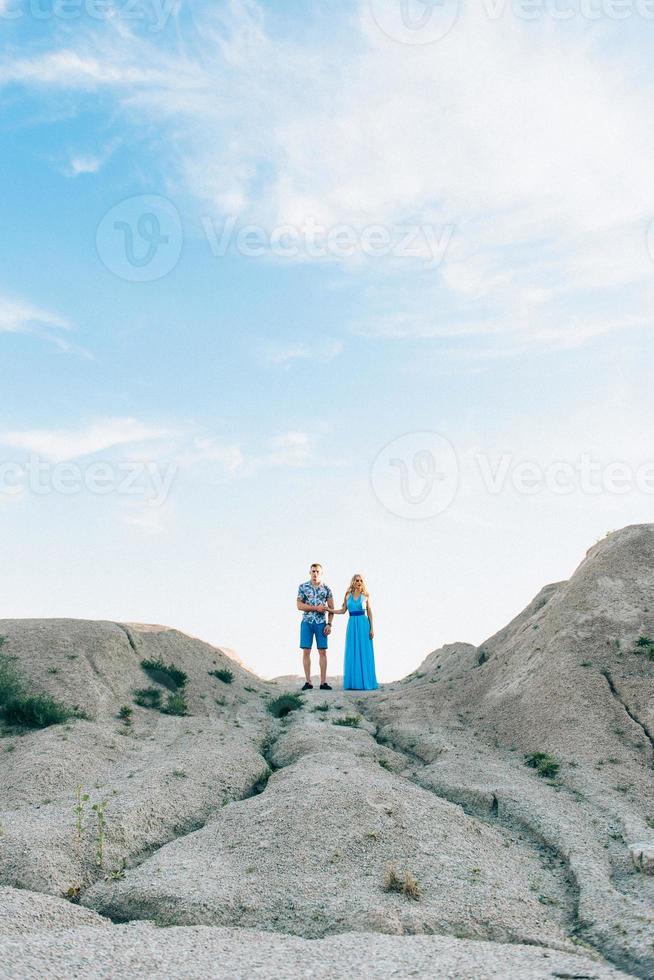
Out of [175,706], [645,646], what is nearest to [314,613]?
[175,706]

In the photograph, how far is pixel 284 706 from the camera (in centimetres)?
1585

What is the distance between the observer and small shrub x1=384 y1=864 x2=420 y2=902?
22.1 feet

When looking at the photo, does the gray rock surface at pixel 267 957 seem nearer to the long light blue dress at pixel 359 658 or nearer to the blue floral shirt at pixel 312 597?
the blue floral shirt at pixel 312 597

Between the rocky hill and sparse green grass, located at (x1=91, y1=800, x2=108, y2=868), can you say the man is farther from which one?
sparse green grass, located at (x1=91, y1=800, x2=108, y2=868)

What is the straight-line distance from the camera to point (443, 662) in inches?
782

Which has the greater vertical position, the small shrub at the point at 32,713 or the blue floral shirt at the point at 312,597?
the blue floral shirt at the point at 312,597

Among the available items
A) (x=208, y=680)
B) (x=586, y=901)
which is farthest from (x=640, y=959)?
(x=208, y=680)

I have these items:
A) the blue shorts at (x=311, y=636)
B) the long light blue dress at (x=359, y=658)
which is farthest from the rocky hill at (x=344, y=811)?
the long light blue dress at (x=359, y=658)

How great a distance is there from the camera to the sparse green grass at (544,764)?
10.9m

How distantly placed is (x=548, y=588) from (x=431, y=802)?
35.7 feet

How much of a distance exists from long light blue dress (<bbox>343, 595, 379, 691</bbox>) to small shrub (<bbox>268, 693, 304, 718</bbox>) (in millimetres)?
3101

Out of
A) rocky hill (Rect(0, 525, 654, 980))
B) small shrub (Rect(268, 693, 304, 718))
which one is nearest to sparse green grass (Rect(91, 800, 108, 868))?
rocky hill (Rect(0, 525, 654, 980))

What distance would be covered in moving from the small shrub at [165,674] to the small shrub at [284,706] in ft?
7.04

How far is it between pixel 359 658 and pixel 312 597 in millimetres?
2323
